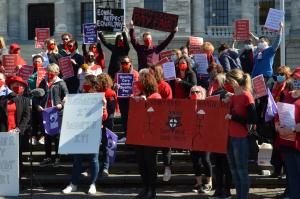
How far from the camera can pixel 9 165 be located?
10.1 m

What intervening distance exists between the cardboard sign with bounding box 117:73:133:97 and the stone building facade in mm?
22417

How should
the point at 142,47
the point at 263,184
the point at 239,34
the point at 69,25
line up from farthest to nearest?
1. the point at 69,25
2. the point at 239,34
3. the point at 142,47
4. the point at 263,184

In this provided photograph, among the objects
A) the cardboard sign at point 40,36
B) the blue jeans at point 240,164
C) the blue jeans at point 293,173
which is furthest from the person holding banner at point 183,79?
the cardboard sign at point 40,36

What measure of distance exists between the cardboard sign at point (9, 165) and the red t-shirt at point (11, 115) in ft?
1.21

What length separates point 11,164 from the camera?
1009 cm

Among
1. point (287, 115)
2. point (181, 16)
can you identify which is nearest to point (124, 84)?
point (287, 115)

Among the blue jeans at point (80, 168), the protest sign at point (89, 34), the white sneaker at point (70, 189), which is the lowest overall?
the white sneaker at point (70, 189)

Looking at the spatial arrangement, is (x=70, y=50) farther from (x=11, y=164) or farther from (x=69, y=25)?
(x=69, y=25)

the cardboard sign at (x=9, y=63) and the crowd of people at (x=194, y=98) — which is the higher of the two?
the cardboard sign at (x=9, y=63)

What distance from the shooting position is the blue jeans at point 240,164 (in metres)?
8.82

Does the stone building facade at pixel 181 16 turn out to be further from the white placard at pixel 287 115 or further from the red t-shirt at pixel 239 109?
the white placard at pixel 287 115

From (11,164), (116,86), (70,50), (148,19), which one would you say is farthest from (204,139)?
(70,50)

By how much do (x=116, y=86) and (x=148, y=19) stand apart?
2717mm

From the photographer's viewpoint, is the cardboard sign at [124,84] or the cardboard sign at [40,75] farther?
the cardboard sign at [40,75]
